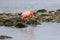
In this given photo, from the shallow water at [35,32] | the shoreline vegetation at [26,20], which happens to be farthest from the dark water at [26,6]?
the shallow water at [35,32]

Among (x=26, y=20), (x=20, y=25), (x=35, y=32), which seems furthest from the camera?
(x=26, y=20)

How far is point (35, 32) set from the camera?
80.0ft

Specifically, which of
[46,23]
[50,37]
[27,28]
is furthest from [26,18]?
[50,37]

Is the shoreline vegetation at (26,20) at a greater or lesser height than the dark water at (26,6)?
greater

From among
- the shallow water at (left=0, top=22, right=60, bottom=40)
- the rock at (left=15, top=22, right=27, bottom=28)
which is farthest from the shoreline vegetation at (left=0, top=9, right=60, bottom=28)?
the shallow water at (left=0, top=22, right=60, bottom=40)

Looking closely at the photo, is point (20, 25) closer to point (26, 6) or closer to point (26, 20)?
point (26, 20)

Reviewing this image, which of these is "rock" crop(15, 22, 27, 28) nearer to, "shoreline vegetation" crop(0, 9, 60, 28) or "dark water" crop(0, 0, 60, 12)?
"shoreline vegetation" crop(0, 9, 60, 28)

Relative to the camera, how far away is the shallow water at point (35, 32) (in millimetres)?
22781

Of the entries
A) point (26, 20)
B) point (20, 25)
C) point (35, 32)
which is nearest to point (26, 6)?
point (26, 20)

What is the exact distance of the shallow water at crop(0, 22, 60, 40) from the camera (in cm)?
2278

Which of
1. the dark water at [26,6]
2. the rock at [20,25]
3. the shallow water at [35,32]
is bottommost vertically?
the dark water at [26,6]

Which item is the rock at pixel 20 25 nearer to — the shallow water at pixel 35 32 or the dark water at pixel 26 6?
the shallow water at pixel 35 32

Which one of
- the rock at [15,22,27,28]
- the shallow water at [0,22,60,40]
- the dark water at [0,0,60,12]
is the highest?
the rock at [15,22,27,28]

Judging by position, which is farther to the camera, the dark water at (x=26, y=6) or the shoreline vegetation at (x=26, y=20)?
the dark water at (x=26, y=6)
